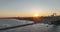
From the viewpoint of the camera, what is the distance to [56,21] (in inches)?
1179

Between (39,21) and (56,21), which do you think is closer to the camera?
(56,21)

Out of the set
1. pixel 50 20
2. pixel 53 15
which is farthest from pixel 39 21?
pixel 50 20

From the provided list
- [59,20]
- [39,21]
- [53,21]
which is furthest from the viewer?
[39,21]

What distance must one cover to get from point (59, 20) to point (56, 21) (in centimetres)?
159

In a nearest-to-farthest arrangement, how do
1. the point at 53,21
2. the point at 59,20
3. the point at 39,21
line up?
the point at 53,21
the point at 59,20
the point at 39,21

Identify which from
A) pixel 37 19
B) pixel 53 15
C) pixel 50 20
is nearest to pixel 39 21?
pixel 37 19

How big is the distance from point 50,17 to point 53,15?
2101mm

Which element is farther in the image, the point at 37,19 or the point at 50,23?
the point at 37,19

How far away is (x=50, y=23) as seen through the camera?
28734 mm

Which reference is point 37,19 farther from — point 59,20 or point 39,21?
point 59,20

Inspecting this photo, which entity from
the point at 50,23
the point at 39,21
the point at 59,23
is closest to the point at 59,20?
the point at 59,23

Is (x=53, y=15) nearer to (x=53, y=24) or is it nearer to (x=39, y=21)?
(x=53, y=24)

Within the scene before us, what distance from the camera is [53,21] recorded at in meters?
28.6

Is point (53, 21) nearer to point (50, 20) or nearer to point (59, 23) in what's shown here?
point (50, 20)
